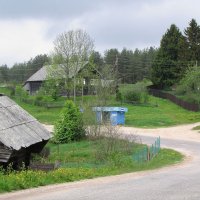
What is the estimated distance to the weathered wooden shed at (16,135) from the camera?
18.9 m

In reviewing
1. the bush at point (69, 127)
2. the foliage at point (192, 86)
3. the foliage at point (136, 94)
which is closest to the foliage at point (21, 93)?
the foliage at point (136, 94)

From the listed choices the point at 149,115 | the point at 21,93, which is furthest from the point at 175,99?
the point at 21,93

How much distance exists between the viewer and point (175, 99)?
238 feet

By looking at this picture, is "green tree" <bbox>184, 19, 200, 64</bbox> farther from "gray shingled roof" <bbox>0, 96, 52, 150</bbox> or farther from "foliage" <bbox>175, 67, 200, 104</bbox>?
"gray shingled roof" <bbox>0, 96, 52, 150</bbox>

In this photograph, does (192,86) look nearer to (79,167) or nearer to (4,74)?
(79,167)

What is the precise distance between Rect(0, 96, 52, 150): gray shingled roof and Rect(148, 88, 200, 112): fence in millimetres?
44592

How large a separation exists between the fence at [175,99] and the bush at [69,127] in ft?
104

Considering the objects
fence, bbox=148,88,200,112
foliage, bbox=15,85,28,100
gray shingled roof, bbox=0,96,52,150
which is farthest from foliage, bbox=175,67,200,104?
gray shingled roof, bbox=0,96,52,150

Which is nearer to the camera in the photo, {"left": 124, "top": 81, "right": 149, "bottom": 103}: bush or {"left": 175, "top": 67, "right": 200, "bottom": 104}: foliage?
{"left": 175, "top": 67, "right": 200, "bottom": 104}: foliage

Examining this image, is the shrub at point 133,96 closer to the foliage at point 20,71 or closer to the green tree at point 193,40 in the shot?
the green tree at point 193,40

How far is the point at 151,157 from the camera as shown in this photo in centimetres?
2484

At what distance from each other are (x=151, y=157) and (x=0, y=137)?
30.6ft

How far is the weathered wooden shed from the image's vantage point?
18891mm

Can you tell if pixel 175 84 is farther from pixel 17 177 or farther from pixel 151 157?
pixel 17 177
